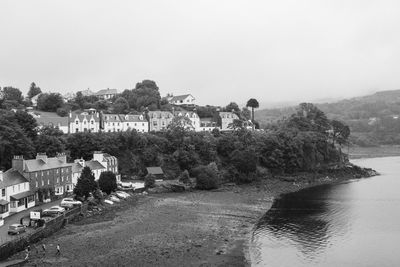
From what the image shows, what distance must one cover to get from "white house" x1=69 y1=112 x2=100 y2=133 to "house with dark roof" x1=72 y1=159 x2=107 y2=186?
19.6m

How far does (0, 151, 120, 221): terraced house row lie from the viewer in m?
45.8

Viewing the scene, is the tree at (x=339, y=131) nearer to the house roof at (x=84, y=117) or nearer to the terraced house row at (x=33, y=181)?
the house roof at (x=84, y=117)

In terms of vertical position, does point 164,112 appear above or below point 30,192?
above

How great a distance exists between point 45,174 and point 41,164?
1.46m

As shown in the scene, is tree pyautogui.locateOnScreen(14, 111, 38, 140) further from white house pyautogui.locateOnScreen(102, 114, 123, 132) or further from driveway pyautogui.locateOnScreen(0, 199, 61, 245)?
white house pyautogui.locateOnScreen(102, 114, 123, 132)

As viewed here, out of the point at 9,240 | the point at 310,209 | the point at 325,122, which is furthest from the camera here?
the point at 325,122

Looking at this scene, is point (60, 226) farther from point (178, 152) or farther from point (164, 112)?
point (164, 112)

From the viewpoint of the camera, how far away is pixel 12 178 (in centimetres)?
4797

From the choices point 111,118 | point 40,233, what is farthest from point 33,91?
point 40,233

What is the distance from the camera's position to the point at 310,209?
191 ft

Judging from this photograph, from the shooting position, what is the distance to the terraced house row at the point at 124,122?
8506 cm

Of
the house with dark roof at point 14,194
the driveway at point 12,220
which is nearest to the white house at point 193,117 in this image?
the driveway at point 12,220

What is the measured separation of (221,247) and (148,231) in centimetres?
809

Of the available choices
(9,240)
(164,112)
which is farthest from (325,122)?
(9,240)
